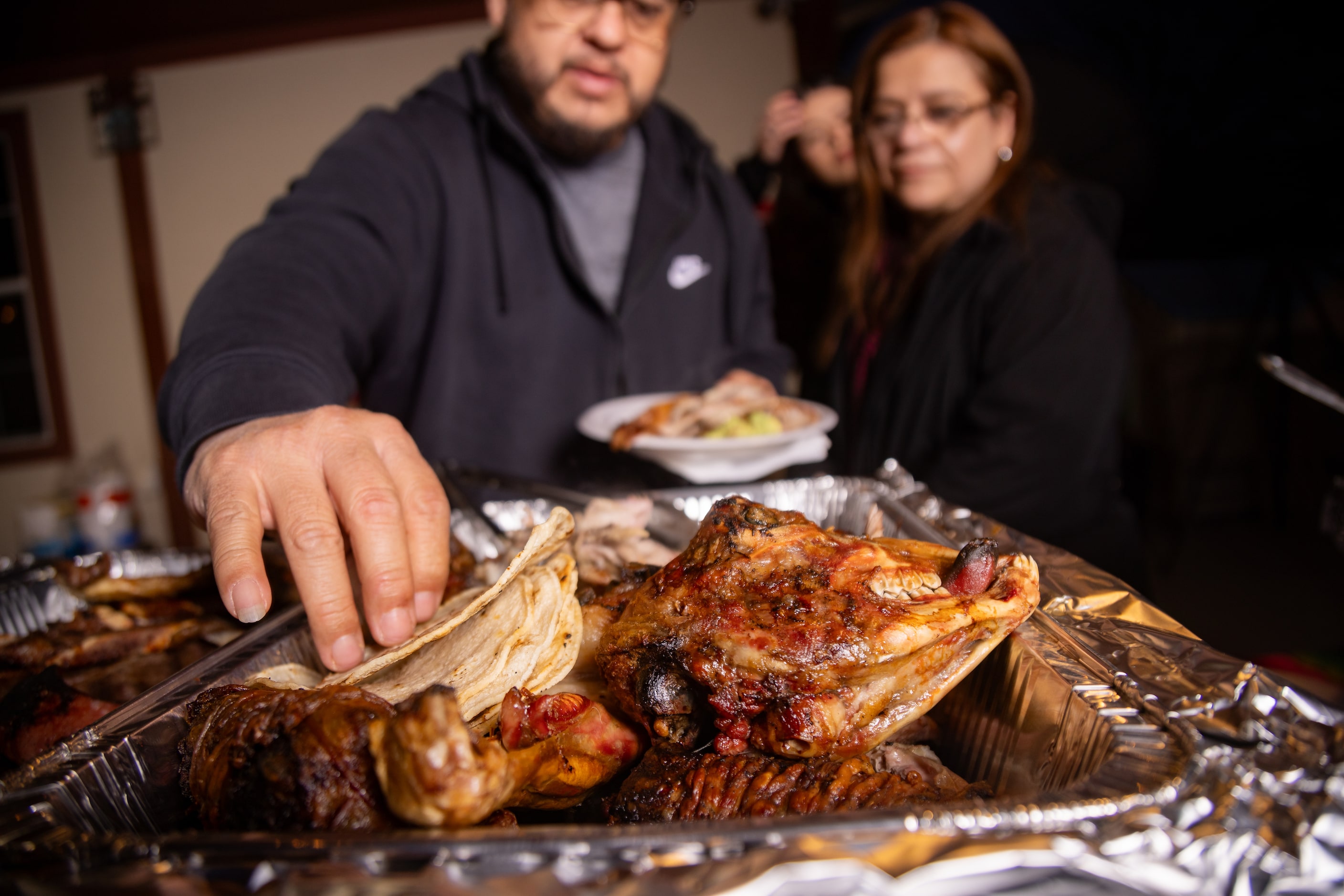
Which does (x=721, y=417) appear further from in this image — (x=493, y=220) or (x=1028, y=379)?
(x=1028, y=379)

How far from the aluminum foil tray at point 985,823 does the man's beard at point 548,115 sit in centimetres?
240

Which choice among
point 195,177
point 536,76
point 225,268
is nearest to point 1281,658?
point 536,76

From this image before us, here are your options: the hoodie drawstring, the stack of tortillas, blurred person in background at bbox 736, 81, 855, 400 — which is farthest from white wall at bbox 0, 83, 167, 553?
the stack of tortillas

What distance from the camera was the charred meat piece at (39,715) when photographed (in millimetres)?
1060

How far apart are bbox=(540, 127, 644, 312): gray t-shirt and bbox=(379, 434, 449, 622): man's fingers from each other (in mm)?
1884

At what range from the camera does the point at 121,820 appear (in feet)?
2.96

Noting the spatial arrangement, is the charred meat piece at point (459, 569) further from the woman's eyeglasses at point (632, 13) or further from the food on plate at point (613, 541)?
the woman's eyeglasses at point (632, 13)

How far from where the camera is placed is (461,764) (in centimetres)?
71

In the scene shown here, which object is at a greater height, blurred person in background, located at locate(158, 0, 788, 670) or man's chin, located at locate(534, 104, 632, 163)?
man's chin, located at locate(534, 104, 632, 163)

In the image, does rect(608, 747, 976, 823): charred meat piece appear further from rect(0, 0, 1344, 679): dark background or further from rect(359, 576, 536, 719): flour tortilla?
rect(0, 0, 1344, 679): dark background

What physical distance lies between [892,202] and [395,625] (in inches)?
124

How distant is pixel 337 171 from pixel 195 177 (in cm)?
637

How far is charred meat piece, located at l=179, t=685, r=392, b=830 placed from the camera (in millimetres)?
787

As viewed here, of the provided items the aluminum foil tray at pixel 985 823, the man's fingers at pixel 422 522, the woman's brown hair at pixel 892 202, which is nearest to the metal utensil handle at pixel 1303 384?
the aluminum foil tray at pixel 985 823
